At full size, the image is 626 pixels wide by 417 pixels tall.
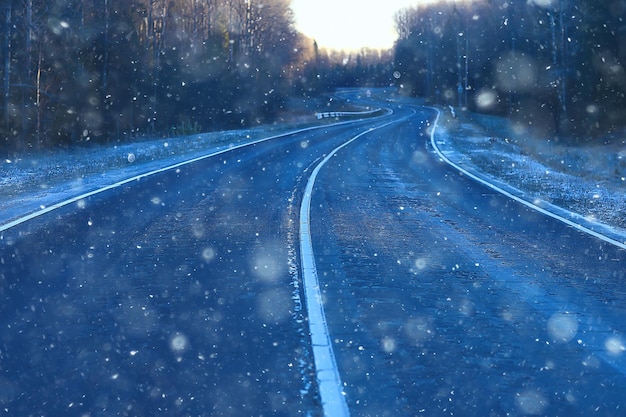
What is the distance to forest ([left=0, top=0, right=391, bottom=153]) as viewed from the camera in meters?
35.0

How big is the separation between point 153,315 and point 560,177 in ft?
51.4

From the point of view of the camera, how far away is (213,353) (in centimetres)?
534

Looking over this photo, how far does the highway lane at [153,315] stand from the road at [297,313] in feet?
0.07

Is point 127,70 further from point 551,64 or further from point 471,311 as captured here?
point 471,311

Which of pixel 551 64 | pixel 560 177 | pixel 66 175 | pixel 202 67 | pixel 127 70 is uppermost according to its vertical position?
pixel 202 67

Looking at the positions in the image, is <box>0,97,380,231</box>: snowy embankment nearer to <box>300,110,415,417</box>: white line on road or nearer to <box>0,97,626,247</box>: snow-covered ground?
<box>0,97,626,247</box>: snow-covered ground

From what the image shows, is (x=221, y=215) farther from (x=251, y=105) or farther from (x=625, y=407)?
(x=251, y=105)

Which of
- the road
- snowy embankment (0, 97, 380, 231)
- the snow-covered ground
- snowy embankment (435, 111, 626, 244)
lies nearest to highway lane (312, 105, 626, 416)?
the road

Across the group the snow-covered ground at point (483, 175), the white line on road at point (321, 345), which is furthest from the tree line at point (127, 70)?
the white line on road at point (321, 345)

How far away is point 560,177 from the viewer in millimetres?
19688

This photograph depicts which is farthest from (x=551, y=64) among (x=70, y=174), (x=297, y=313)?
(x=297, y=313)

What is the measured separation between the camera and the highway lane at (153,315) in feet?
15.0

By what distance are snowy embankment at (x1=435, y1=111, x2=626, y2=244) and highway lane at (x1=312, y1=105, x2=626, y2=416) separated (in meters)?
1.00

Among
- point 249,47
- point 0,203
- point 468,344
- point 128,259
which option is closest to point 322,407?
point 468,344
